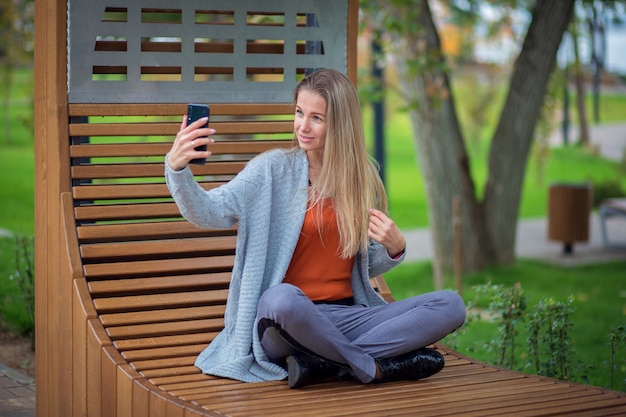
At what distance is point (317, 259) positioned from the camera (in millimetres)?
4191

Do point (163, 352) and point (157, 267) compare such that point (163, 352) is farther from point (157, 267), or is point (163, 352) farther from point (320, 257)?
point (320, 257)

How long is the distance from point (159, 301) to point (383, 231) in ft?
3.86

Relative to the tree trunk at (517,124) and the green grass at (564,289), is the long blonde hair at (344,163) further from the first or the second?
the tree trunk at (517,124)

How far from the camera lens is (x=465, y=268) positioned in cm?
1025

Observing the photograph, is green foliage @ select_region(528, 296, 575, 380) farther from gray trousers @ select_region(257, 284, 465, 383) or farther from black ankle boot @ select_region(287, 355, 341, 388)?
black ankle boot @ select_region(287, 355, 341, 388)

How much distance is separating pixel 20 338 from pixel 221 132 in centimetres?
251

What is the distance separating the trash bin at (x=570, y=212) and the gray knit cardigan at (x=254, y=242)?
810 centimetres

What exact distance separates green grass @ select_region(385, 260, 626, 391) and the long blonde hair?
3.03 metres

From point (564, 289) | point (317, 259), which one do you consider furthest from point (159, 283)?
point (564, 289)

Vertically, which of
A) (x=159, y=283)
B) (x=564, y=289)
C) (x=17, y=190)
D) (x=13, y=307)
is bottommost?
(x=564, y=289)

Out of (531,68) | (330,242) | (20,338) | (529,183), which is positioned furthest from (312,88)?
(529,183)

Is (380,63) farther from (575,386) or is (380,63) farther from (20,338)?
(575,386)

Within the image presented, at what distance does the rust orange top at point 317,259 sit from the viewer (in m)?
4.17

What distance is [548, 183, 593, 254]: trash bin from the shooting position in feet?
38.9
